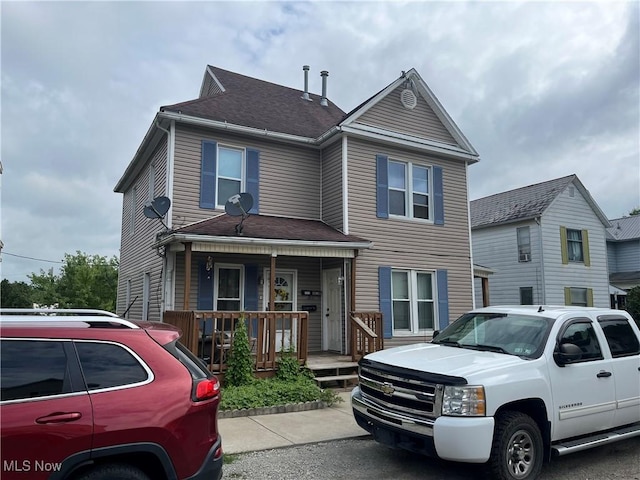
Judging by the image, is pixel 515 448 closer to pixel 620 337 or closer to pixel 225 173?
pixel 620 337

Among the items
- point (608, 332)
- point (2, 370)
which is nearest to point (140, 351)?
point (2, 370)

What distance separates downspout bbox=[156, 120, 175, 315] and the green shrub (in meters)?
2.53

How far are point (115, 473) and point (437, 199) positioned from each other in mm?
11923

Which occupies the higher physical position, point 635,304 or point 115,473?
point 635,304

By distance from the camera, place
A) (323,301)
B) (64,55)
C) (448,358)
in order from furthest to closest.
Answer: (323,301)
(64,55)
(448,358)

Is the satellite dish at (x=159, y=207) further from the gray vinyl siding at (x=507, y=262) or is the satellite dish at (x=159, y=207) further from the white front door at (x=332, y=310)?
the gray vinyl siding at (x=507, y=262)

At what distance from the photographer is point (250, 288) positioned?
11.3 metres

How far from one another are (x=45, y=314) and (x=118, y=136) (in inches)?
558

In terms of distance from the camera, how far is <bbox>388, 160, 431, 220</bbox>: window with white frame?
13109mm

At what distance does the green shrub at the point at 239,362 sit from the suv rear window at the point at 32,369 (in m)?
5.54

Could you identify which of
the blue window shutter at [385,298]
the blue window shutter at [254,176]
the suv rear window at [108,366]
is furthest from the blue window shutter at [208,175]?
the suv rear window at [108,366]

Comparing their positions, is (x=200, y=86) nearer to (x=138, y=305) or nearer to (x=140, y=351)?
(x=138, y=305)

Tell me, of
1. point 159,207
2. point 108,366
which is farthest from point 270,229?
point 108,366

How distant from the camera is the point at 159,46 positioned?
9961 millimetres
